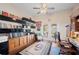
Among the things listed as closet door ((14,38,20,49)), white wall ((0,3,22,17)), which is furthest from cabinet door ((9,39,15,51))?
white wall ((0,3,22,17))

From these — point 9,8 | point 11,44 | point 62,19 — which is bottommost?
point 11,44

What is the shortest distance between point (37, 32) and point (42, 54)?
1.31 ft

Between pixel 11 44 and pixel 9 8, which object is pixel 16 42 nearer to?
pixel 11 44

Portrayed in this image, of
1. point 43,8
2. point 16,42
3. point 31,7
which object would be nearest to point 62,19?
point 43,8

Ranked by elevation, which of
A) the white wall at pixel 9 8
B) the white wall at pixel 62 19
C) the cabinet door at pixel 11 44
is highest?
the white wall at pixel 9 8

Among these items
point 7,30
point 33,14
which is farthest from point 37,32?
point 7,30

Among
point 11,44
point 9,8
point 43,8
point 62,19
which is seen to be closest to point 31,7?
point 43,8

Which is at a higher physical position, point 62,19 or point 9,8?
point 9,8

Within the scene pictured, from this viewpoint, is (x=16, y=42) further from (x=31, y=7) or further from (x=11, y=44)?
(x=31, y=7)

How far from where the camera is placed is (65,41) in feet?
7.47

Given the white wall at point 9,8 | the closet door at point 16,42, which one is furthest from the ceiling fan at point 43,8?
the closet door at point 16,42

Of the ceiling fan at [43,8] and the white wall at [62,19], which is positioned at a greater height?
the ceiling fan at [43,8]

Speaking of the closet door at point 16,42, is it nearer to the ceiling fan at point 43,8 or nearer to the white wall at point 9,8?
the white wall at point 9,8
